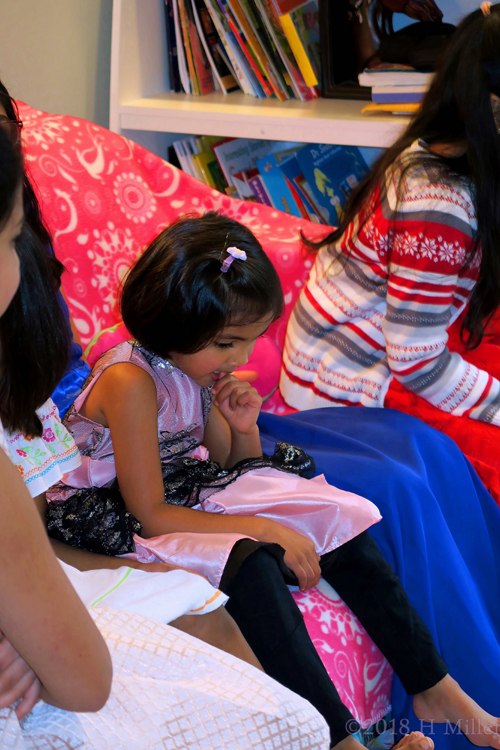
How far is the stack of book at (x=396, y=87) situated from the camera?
62.8 inches

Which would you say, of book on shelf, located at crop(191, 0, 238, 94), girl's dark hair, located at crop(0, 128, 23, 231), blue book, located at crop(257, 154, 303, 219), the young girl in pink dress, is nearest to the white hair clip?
the young girl in pink dress

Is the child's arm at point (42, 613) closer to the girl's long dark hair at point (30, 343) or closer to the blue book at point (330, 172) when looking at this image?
the girl's long dark hair at point (30, 343)

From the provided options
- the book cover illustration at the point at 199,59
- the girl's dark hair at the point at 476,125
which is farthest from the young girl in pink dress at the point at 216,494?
the book cover illustration at the point at 199,59

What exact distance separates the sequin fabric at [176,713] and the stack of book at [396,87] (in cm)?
134

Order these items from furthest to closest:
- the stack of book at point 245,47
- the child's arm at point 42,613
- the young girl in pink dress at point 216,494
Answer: the stack of book at point 245,47 → the young girl in pink dress at point 216,494 → the child's arm at point 42,613

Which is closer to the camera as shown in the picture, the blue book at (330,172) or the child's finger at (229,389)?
the child's finger at (229,389)

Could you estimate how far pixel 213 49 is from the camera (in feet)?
5.97

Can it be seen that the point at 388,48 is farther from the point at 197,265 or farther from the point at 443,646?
the point at 443,646

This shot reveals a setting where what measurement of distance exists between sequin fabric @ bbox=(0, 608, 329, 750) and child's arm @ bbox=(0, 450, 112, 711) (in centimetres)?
4

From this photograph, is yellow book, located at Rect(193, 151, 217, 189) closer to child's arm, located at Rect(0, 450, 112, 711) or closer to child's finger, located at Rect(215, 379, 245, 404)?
child's finger, located at Rect(215, 379, 245, 404)

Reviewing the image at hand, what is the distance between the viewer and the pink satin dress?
0.95 m

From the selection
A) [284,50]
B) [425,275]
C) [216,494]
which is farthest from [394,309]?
[284,50]

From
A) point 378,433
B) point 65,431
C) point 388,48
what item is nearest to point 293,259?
point 378,433

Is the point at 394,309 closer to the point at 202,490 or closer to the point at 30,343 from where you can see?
the point at 202,490
